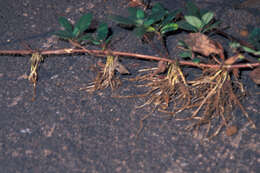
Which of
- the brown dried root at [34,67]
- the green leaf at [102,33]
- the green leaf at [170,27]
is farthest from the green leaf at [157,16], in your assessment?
the brown dried root at [34,67]

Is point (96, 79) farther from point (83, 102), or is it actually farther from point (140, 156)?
point (140, 156)

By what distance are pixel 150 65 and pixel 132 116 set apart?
0.28 m

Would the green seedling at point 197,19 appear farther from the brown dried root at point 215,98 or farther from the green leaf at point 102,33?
the green leaf at point 102,33

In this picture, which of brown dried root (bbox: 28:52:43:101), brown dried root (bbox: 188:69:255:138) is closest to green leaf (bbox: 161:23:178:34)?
brown dried root (bbox: 188:69:255:138)

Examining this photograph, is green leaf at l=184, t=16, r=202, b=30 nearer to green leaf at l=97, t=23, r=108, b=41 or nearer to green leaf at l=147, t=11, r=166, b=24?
green leaf at l=147, t=11, r=166, b=24

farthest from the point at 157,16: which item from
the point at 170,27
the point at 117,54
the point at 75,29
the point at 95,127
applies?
the point at 95,127

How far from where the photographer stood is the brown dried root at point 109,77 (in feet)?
4.55

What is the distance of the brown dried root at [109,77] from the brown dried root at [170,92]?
0.43 feet

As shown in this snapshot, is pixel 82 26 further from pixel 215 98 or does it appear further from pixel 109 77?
pixel 215 98

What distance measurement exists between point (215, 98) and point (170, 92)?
0.18 metres

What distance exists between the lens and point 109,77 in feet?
4.54

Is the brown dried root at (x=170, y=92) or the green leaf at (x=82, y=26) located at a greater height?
the green leaf at (x=82, y=26)

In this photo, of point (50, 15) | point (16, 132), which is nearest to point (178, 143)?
point (16, 132)

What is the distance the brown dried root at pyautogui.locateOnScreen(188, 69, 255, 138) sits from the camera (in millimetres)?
1257
